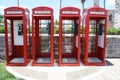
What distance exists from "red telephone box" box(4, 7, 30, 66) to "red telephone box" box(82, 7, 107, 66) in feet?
8.61

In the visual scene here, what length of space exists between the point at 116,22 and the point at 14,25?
42.3ft

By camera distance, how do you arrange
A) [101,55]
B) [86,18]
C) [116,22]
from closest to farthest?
[86,18] < [101,55] < [116,22]

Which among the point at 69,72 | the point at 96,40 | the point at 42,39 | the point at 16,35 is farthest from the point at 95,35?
the point at 16,35

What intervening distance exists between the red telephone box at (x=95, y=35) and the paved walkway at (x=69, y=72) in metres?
0.57

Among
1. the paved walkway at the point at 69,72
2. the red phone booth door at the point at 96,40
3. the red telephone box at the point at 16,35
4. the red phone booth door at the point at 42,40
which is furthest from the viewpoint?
the red phone booth door at the point at 42,40

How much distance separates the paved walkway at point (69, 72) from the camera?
7378 mm

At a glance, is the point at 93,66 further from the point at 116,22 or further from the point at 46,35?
the point at 116,22

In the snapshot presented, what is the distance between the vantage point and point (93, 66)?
906cm

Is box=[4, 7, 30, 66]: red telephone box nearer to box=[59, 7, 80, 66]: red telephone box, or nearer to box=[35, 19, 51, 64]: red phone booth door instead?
box=[35, 19, 51, 64]: red phone booth door

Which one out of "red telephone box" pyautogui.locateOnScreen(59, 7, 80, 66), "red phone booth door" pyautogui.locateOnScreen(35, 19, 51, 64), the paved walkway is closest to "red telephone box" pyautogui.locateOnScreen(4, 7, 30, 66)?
"red phone booth door" pyautogui.locateOnScreen(35, 19, 51, 64)

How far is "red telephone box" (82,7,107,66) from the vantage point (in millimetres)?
8742

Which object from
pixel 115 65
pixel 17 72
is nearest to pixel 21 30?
pixel 17 72

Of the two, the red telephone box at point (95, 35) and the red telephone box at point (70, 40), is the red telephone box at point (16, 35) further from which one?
the red telephone box at point (95, 35)

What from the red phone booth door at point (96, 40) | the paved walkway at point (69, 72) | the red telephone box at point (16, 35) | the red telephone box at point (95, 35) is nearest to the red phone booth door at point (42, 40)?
the red telephone box at point (16, 35)
